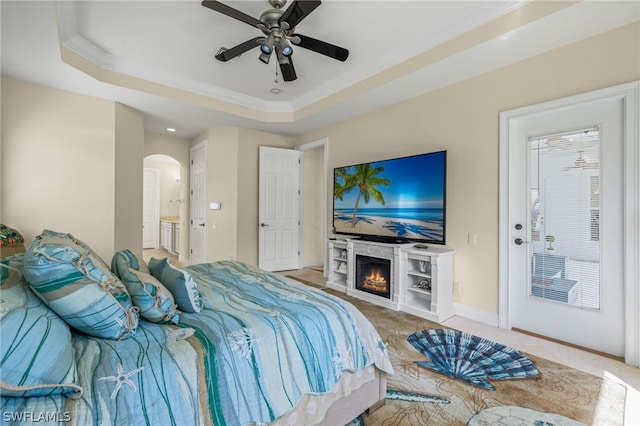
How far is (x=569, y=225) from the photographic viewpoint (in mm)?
2607

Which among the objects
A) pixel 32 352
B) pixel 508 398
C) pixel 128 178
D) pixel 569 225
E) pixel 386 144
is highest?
pixel 386 144

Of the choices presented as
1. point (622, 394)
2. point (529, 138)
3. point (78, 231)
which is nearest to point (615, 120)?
point (529, 138)

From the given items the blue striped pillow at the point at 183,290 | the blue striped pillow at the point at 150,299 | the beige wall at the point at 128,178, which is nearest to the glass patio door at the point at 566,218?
the blue striped pillow at the point at 183,290

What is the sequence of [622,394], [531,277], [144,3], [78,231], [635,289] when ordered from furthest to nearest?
[78,231] < [531,277] < [144,3] < [635,289] < [622,394]

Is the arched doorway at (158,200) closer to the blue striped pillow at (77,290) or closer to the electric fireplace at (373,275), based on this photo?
the electric fireplace at (373,275)

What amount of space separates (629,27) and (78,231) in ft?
18.9

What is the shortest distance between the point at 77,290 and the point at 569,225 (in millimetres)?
3455

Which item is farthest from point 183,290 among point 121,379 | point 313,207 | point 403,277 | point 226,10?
point 313,207

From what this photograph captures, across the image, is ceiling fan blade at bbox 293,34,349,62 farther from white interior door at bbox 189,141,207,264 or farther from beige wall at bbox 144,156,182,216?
beige wall at bbox 144,156,182,216

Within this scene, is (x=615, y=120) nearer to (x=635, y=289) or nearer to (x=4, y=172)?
(x=635, y=289)

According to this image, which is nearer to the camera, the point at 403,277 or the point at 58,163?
the point at 403,277

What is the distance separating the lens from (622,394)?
187 cm

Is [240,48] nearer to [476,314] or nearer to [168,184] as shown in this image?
[476,314]

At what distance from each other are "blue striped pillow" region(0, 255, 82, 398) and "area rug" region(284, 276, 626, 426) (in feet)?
4.62
